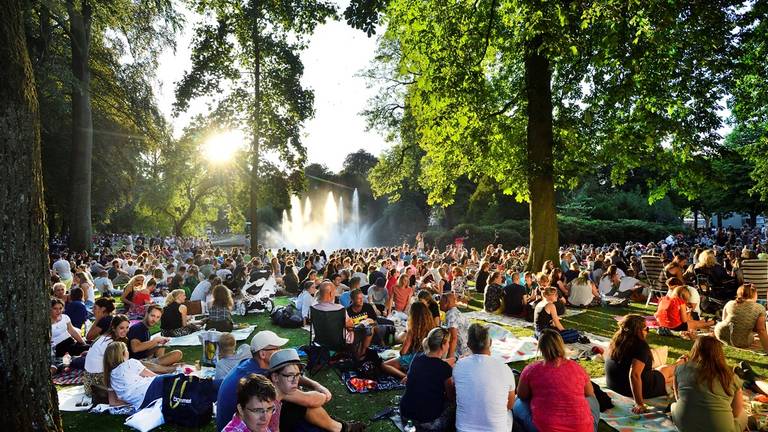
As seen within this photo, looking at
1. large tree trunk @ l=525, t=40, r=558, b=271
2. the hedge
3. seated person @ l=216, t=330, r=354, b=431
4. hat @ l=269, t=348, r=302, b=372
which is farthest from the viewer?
the hedge

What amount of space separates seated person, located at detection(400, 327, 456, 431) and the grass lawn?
0.90m

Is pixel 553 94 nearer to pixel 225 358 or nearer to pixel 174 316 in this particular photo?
pixel 174 316

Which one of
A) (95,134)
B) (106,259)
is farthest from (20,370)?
(95,134)

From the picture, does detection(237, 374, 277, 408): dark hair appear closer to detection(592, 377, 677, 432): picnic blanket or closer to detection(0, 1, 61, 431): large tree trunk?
detection(0, 1, 61, 431): large tree trunk

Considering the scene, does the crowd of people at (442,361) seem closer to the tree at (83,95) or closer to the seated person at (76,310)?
the seated person at (76,310)

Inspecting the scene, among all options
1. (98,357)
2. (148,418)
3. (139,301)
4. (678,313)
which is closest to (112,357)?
(98,357)

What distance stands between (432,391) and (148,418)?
11.2ft

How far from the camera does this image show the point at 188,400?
553 centimetres

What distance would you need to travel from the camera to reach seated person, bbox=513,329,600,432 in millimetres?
4219

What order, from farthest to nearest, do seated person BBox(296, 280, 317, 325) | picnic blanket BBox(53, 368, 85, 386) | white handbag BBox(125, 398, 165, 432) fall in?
seated person BBox(296, 280, 317, 325) < picnic blanket BBox(53, 368, 85, 386) < white handbag BBox(125, 398, 165, 432)

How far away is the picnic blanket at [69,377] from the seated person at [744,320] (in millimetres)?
10722

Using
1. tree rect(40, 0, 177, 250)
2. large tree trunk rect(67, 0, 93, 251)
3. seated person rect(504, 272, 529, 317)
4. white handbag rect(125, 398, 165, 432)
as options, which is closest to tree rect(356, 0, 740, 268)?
→ seated person rect(504, 272, 529, 317)

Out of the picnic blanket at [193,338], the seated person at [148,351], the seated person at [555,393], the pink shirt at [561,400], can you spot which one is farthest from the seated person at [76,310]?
the pink shirt at [561,400]

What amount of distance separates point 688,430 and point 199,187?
48.2 m
